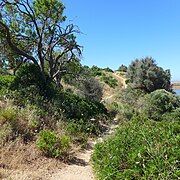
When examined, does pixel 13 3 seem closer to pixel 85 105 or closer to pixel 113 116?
pixel 85 105

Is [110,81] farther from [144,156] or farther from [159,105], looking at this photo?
[144,156]

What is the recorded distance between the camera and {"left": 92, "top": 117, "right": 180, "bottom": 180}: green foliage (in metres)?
5.51

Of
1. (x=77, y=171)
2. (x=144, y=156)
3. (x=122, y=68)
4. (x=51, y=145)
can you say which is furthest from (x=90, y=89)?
(x=122, y=68)

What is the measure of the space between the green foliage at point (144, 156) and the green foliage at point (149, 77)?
79.3 ft

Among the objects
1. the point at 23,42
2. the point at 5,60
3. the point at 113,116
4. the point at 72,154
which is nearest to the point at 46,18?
the point at 23,42

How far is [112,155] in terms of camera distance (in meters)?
7.03

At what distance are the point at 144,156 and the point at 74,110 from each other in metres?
11.3

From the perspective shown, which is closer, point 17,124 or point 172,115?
point 17,124

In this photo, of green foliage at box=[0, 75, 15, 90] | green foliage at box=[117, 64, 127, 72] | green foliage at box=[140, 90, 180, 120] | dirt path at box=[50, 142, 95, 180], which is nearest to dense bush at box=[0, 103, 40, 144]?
dirt path at box=[50, 142, 95, 180]

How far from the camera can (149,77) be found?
104 ft

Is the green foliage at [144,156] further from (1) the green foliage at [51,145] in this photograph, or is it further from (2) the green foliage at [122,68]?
(2) the green foliage at [122,68]

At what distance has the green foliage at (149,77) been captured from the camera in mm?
31656

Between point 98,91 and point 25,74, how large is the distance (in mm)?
11104

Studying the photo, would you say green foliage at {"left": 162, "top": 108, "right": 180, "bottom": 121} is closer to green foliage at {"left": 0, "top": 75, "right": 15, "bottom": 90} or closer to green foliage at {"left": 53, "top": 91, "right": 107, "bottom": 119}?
green foliage at {"left": 53, "top": 91, "right": 107, "bottom": 119}
